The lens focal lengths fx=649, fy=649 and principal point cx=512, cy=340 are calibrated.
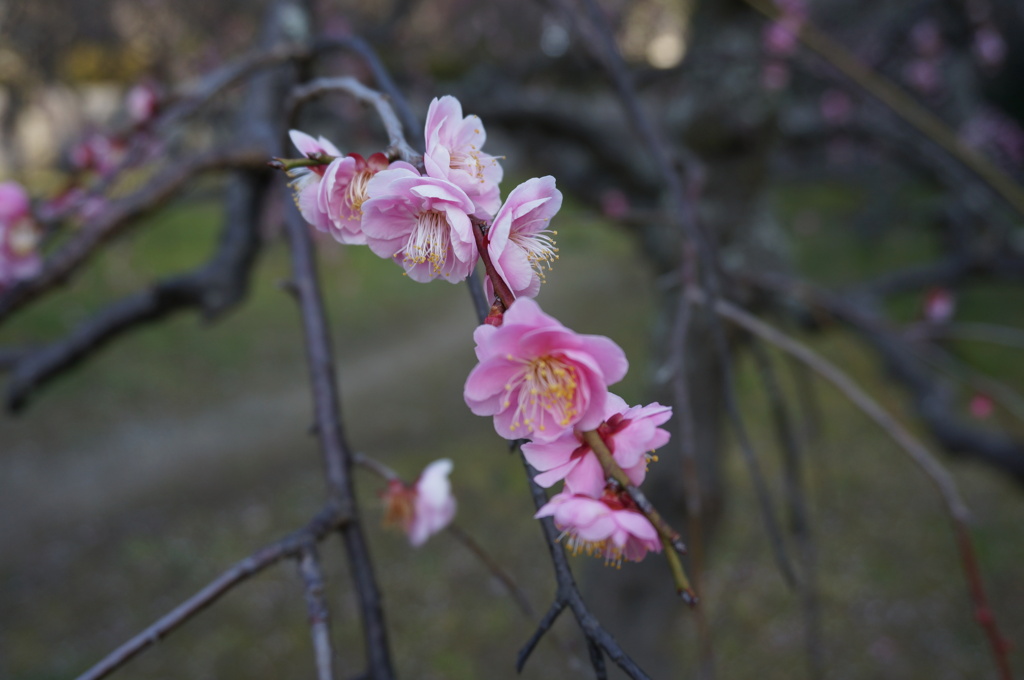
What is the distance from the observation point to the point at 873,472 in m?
5.24

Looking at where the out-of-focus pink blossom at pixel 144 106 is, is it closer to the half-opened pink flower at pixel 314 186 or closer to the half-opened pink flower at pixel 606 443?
the half-opened pink flower at pixel 314 186

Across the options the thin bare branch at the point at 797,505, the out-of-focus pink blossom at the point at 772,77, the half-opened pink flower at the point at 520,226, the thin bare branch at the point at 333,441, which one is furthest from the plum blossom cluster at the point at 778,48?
the half-opened pink flower at the point at 520,226

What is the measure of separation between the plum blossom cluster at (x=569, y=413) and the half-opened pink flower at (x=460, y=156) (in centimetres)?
11

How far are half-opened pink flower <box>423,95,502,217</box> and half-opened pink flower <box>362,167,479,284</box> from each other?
0.02 meters

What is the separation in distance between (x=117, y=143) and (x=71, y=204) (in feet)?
1.48

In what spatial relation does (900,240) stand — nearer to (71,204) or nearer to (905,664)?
(905,664)

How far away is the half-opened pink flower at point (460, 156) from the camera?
46 centimetres

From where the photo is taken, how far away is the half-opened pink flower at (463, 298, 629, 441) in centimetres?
41

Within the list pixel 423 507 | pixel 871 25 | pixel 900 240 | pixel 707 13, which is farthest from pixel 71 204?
pixel 900 240

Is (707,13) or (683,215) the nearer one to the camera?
(683,215)

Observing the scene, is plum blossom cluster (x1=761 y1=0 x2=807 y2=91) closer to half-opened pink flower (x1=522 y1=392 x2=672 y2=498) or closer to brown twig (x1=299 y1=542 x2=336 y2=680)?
half-opened pink flower (x1=522 y1=392 x2=672 y2=498)

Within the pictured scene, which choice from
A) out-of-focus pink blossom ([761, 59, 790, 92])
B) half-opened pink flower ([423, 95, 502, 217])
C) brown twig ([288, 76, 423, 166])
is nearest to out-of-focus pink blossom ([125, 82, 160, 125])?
brown twig ([288, 76, 423, 166])

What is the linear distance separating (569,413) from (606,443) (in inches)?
1.6

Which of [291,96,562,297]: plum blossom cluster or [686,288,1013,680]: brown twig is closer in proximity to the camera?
[291,96,562,297]: plum blossom cluster
